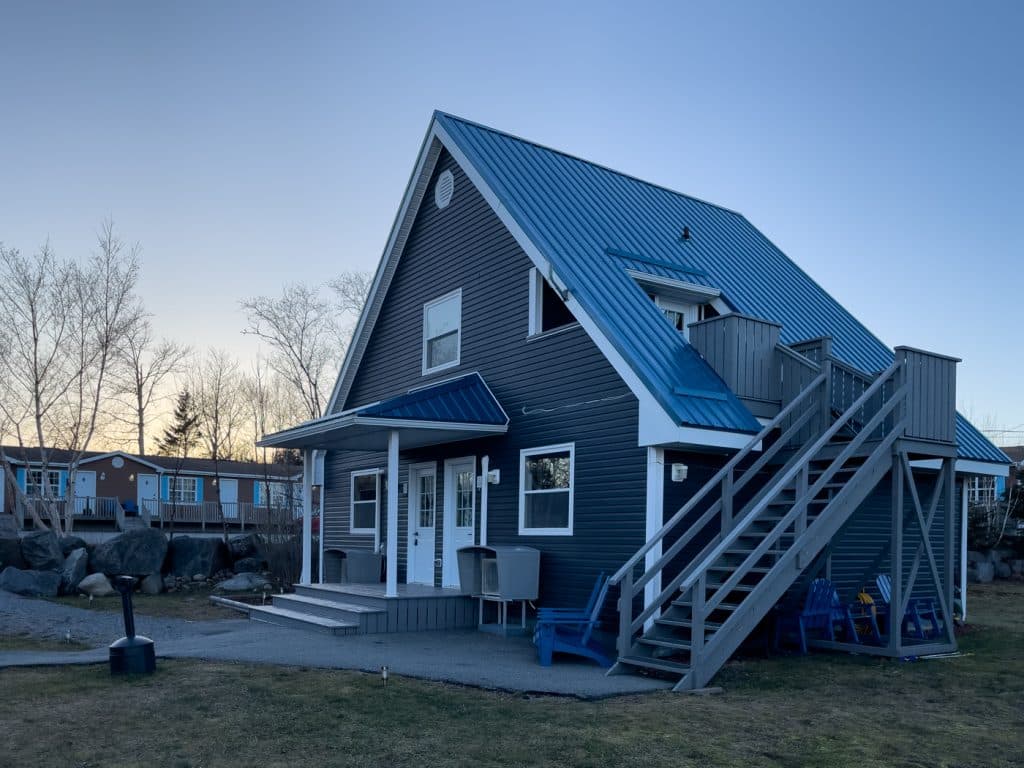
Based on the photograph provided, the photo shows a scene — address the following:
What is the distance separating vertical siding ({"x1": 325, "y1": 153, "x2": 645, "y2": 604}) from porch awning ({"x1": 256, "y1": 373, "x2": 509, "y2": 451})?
10.7 inches

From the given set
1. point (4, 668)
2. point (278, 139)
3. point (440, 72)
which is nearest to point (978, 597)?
point (440, 72)

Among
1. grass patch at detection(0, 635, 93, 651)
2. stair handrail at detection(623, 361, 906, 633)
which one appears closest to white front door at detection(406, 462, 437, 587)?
grass patch at detection(0, 635, 93, 651)

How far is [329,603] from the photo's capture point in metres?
13.7

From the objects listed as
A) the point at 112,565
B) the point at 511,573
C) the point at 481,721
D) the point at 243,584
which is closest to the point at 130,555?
the point at 112,565

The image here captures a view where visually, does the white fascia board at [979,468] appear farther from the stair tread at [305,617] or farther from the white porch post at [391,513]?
the stair tread at [305,617]

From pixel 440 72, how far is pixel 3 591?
1314 centimetres

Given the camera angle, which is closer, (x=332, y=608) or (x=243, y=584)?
(x=332, y=608)

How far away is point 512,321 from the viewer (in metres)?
14.0

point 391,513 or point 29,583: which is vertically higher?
point 391,513

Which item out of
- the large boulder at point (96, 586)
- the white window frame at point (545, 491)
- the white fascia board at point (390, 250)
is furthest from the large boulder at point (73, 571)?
the white window frame at point (545, 491)

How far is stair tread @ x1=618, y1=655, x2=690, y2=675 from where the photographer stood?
9023 millimetres

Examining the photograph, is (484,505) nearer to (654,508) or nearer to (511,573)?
(511,573)

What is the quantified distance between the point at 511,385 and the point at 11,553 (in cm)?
1317

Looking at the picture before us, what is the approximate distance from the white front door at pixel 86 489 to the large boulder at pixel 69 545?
1695 cm
